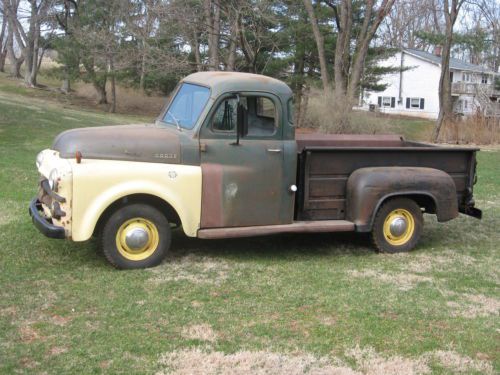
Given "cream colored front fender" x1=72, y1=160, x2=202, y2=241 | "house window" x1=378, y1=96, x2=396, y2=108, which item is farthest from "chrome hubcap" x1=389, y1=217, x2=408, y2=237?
"house window" x1=378, y1=96, x2=396, y2=108

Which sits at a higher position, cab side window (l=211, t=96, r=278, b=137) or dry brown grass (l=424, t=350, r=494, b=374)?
cab side window (l=211, t=96, r=278, b=137)

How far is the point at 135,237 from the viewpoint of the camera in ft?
20.1

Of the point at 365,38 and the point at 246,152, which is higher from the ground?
the point at 365,38

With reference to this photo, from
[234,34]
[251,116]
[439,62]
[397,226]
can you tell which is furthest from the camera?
[439,62]

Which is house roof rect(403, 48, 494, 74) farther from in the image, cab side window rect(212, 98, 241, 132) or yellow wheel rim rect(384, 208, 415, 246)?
cab side window rect(212, 98, 241, 132)

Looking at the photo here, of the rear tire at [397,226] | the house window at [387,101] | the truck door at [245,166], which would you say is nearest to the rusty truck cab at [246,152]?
the truck door at [245,166]

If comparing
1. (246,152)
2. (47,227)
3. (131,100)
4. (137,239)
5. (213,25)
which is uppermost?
(213,25)

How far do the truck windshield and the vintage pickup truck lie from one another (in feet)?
0.05

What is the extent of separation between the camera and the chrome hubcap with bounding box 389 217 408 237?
7.17 metres

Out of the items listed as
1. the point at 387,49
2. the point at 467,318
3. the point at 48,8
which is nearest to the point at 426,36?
the point at 387,49

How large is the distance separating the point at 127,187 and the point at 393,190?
9.56 feet

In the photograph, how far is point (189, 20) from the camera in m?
24.8

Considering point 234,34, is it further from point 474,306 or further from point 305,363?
point 305,363

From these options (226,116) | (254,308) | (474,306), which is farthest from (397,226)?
(254,308)
